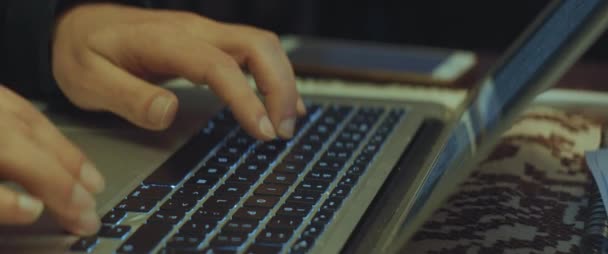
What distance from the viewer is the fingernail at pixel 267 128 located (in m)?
0.62

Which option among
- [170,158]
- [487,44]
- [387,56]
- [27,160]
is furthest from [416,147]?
[487,44]

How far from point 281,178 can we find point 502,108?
0.17 metres

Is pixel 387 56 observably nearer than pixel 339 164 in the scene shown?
No

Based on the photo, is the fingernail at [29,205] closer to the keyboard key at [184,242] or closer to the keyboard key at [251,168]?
the keyboard key at [184,242]

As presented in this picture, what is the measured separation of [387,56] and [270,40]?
15.2 inches

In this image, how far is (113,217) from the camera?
0.49 metres

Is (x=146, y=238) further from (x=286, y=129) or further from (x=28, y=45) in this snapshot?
(x=28, y=45)

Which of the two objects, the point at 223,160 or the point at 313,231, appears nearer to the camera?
the point at 313,231

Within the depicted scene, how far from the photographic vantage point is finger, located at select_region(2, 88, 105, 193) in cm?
47

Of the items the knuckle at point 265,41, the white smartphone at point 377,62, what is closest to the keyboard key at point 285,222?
the knuckle at point 265,41

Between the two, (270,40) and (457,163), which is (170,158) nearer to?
(270,40)

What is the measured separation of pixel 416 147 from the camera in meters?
0.65

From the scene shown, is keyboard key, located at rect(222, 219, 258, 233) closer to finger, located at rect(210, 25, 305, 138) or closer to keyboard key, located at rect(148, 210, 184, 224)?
keyboard key, located at rect(148, 210, 184, 224)

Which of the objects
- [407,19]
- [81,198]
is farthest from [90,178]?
[407,19]
